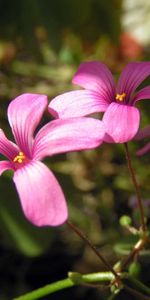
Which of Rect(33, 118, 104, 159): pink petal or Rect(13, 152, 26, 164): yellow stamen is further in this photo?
Rect(13, 152, 26, 164): yellow stamen

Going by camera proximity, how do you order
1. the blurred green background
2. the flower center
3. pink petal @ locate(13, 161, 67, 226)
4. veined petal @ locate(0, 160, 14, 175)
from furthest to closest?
the blurred green background < the flower center < veined petal @ locate(0, 160, 14, 175) < pink petal @ locate(13, 161, 67, 226)

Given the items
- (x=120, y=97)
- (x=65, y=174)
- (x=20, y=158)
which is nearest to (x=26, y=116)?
(x=20, y=158)

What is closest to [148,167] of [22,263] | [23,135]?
[22,263]

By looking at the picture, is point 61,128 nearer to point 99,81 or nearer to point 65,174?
point 99,81

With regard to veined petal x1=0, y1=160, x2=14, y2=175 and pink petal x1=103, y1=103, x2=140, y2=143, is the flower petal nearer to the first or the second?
pink petal x1=103, y1=103, x2=140, y2=143

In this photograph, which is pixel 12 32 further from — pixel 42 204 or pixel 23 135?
pixel 42 204

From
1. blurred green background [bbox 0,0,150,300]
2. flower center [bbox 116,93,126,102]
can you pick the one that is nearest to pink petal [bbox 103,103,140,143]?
flower center [bbox 116,93,126,102]

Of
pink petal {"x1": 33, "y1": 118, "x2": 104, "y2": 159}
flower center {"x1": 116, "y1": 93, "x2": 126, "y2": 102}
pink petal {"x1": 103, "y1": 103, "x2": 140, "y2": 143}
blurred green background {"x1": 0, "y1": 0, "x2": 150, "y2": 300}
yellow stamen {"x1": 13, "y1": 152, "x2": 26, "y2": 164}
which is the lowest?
blurred green background {"x1": 0, "y1": 0, "x2": 150, "y2": 300}
